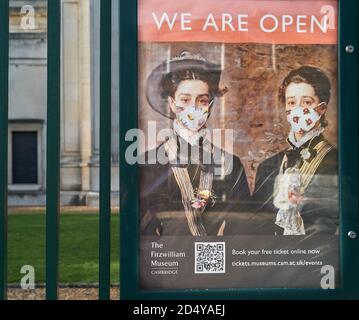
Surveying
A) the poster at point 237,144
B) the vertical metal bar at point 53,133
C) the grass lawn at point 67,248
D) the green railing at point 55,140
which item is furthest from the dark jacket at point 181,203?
the grass lawn at point 67,248

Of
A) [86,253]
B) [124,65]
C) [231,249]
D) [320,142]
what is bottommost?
[86,253]

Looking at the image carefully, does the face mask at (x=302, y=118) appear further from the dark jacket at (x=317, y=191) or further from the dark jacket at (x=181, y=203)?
the dark jacket at (x=181, y=203)

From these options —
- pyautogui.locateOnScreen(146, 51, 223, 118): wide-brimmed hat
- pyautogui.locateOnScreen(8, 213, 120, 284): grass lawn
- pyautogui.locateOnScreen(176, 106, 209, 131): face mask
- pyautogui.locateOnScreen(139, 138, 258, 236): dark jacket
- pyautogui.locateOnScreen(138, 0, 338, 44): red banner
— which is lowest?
pyautogui.locateOnScreen(8, 213, 120, 284): grass lawn

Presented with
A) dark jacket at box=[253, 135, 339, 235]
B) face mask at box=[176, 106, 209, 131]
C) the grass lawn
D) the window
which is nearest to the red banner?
face mask at box=[176, 106, 209, 131]

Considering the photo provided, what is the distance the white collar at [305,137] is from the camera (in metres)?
3.46

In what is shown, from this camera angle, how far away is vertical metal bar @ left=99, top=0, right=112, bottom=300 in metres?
3.36

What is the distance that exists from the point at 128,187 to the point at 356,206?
4.30ft

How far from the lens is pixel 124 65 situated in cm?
335

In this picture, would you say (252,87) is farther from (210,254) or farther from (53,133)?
(53,133)

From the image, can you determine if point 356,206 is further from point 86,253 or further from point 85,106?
point 85,106

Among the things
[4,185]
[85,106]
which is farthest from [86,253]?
[85,106]

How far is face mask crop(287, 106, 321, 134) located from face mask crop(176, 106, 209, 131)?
1.65ft

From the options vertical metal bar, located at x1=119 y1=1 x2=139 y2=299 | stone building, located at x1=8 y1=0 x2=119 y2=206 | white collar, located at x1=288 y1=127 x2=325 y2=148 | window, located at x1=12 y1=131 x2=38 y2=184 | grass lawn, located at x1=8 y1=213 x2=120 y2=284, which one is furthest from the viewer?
window, located at x1=12 y1=131 x2=38 y2=184

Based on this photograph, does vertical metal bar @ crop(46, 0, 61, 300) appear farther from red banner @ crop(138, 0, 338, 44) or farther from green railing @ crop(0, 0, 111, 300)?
red banner @ crop(138, 0, 338, 44)
